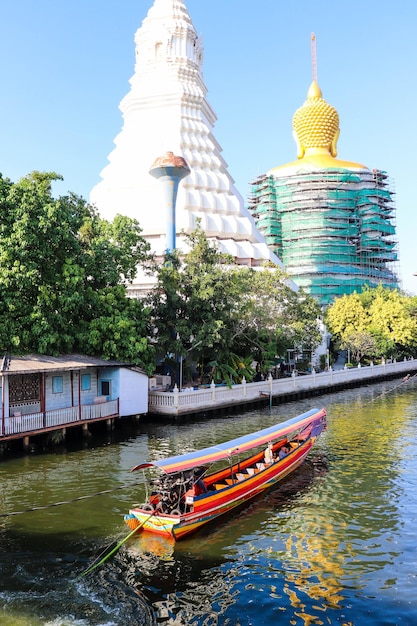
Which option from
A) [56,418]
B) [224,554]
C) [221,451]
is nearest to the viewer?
[224,554]

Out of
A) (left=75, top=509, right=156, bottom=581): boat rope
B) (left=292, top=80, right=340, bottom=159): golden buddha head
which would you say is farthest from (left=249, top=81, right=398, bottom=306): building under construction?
(left=75, top=509, right=156, bottom=581): boat rope

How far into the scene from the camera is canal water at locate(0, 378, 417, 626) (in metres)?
9.95

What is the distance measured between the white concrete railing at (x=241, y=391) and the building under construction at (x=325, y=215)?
24.9 metres

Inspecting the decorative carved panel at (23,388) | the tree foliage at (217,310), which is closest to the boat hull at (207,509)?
the decorative carved panel at (23,388)

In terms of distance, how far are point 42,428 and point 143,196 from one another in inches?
1175

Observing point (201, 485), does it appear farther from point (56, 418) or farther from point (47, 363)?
point (47, 363)

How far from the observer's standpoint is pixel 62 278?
961 inches

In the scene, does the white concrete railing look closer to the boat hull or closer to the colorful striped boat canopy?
the colorful striped boat canopy

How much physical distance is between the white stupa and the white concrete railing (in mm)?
11856

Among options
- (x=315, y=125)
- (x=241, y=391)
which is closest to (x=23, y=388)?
(x=241, y=391)

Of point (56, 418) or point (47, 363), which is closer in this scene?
point (47, 363)

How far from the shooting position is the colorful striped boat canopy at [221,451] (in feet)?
44.2

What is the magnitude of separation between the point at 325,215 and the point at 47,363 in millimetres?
56800

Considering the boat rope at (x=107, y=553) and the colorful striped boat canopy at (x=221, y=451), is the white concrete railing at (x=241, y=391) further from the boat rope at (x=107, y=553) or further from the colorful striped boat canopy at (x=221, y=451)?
the boat rope at (x=107, y=553)
